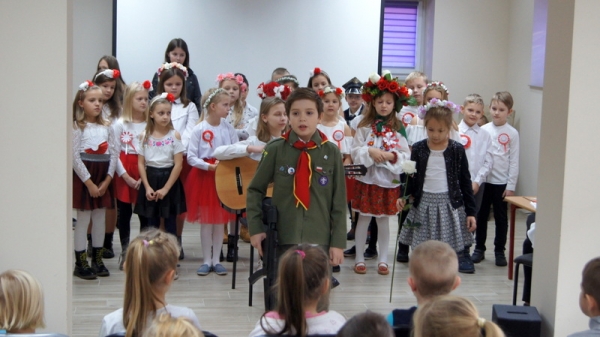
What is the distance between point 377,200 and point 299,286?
9.69 ft

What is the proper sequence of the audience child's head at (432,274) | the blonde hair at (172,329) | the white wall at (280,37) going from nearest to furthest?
1. the blonde hair at (172,329)
2. the audience child's head at (432,274)
3. the white wall at (280,37)

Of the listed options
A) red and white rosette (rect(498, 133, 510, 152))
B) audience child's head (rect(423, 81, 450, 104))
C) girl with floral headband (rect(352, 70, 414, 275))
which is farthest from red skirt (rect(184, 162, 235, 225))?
red and white rosette (rect(498, 133, 510, 152))

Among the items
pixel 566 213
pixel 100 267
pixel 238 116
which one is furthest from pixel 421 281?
pixel 238 116

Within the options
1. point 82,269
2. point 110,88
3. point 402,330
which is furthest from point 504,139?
point 402,330

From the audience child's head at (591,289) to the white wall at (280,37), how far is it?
18.5ft

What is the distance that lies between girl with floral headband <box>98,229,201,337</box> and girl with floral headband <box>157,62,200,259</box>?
120 inches

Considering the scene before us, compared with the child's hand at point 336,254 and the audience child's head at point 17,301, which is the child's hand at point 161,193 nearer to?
the child's hand at point 336,254

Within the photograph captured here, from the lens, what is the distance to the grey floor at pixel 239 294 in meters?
4.27

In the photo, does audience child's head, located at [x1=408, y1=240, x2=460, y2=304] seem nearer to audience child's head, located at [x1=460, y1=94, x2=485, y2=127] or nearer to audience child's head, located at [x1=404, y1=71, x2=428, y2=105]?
audience child's head, located at [x1=460, y1=94, x2=485, y2=127]

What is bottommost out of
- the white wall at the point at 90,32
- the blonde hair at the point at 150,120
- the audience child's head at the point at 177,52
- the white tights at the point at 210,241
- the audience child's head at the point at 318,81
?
the white tights at the point at 210,241

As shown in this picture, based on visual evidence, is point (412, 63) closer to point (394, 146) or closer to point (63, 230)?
point (394, 146)

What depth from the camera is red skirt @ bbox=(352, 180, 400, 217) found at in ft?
17.4

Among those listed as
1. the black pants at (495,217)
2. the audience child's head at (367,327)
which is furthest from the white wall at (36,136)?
the black pants at (495,217)

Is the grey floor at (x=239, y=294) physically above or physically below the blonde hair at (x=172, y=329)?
below
